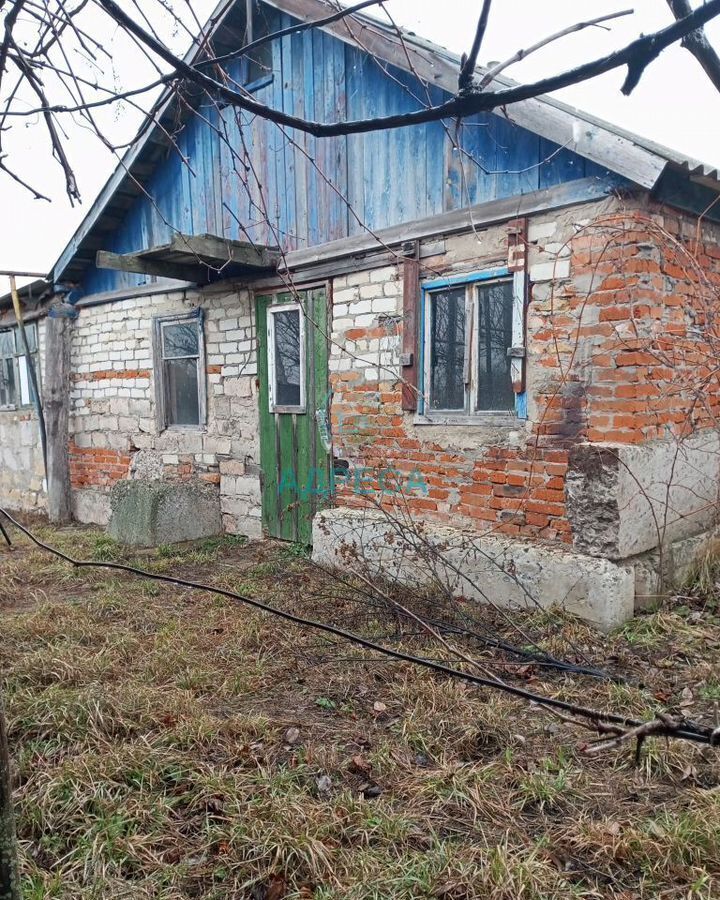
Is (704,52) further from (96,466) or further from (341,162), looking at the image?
(96,466)

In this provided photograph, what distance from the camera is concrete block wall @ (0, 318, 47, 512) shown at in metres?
9.64

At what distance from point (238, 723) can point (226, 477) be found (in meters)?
4.43

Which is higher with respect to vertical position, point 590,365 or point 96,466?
point 590,365

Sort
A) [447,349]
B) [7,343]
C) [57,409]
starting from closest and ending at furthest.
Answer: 1. [447,349]
2. [57,409]
3. [7,343]

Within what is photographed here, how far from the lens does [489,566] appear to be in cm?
485

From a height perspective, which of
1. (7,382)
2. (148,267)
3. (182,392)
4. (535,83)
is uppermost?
(148,267)

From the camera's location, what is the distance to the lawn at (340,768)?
7.18 ft

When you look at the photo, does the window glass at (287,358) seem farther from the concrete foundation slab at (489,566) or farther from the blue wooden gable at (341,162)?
the concrete foundation slab at (489,566)

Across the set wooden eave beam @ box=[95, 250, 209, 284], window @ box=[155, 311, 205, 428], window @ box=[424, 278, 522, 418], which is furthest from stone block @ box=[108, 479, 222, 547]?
window @ box=[424, 278, 522, 418]

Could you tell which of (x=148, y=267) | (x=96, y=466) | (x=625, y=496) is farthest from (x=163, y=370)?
(x=625, y=496)

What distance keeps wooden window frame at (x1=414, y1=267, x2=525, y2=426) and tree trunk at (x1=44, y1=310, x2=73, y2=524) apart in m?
5.78

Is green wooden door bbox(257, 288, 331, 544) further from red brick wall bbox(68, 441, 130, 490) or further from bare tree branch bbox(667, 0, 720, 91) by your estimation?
bare tree branch bbox(667, 0, 720, 91)

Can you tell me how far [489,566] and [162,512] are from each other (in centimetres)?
374

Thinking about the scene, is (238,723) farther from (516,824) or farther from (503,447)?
(503,447)
